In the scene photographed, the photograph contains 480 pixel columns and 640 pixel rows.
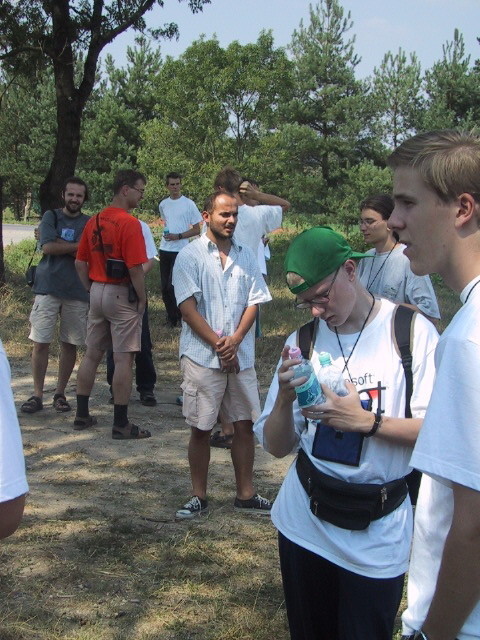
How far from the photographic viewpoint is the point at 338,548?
2.20 metres

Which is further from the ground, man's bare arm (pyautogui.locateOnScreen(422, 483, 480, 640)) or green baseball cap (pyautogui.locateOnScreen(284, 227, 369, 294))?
green baseball cap (pyautogui.locateOnScreen(284, 227, 369, 294))

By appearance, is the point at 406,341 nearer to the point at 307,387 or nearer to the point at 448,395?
the point at 307,387

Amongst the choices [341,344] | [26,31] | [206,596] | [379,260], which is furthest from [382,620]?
[26,31]

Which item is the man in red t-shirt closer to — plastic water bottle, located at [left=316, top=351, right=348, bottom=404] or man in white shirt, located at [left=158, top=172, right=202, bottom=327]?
man in white shirt, located at [left=158, top=172, right=202, bottom=327]

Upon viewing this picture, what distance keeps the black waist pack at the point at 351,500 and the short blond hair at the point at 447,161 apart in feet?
3.31

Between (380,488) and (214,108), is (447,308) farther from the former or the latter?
(214,108)

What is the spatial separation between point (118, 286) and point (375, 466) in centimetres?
400

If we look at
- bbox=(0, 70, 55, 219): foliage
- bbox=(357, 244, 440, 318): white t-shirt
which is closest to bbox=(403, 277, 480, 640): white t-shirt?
bbox=(357, 244, 440, 318): white t-shirt

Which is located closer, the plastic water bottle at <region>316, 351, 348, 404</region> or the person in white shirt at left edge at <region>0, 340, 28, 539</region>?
the person in white shirt at left edge at <region>0, 340, 28, 539</region>

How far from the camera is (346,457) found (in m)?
2.24

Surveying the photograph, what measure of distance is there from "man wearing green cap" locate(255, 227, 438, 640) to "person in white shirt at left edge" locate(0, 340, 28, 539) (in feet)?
2.90

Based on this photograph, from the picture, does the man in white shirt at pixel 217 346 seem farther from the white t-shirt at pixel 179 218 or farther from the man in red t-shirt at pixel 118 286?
the white t-shirt at pixel 179 218

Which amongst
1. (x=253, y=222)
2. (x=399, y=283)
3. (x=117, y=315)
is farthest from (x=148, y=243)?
(x=399, y=283)

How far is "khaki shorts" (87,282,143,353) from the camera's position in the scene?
5.93 m
